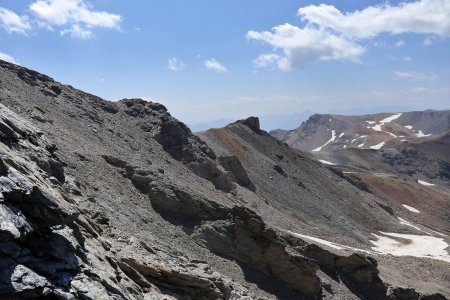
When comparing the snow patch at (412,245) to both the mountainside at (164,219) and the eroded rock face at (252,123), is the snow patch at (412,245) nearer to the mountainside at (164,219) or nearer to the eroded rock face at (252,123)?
the mountainside at (164,219)

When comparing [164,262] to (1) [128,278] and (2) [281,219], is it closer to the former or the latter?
(1) [128,278]

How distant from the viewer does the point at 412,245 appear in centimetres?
6259

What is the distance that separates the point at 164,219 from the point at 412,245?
44.0 m

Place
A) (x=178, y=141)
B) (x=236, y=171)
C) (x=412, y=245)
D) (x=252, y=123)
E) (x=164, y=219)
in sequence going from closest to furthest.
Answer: (x=164, y=219)
(x=178, y=141)
(x=236, y=171)
(x=412, y=245)
(x=252, y=123)

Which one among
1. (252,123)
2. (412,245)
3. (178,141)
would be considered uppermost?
(252,123)

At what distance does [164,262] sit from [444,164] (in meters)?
152

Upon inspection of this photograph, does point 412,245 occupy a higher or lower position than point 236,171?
lower

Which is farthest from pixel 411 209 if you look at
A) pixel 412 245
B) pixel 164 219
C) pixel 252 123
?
pixel 164 219

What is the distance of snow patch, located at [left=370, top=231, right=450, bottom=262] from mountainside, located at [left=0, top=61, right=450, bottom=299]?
11.9 inches

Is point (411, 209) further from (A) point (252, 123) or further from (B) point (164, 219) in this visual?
(B) point (164, 219)

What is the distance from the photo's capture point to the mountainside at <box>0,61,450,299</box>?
1249 cm

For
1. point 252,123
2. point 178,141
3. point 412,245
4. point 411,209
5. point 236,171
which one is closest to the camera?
point 178,141

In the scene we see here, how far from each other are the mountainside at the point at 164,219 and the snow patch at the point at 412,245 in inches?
11.9

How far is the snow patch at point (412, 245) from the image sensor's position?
57.5m
